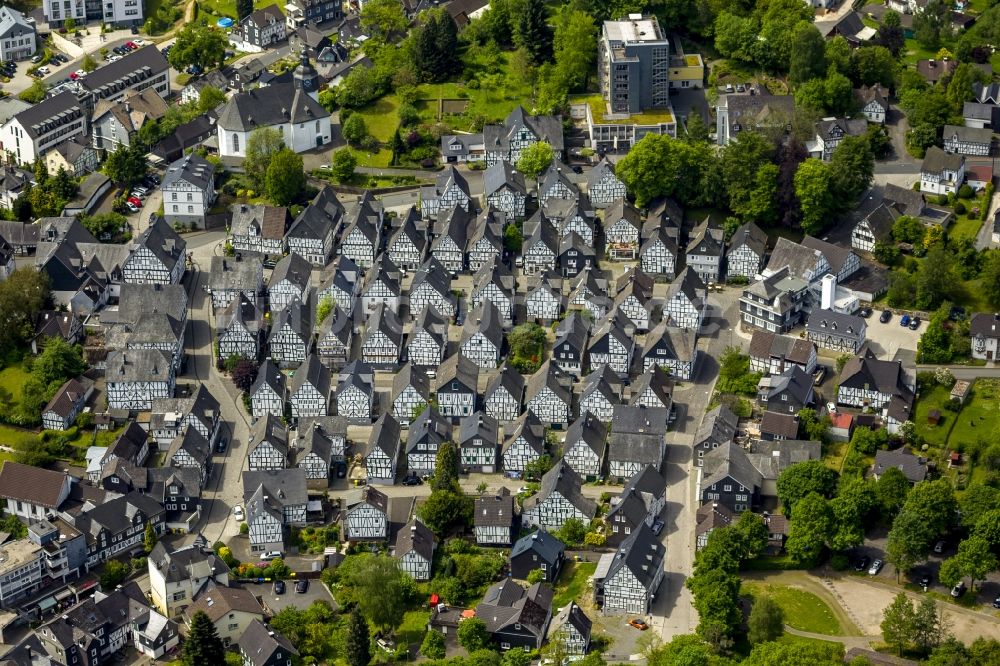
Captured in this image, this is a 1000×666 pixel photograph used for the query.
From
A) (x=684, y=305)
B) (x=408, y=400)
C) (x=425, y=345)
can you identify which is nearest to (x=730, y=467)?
(x=684, y=305)

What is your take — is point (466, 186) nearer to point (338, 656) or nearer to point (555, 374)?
point (555, 374)

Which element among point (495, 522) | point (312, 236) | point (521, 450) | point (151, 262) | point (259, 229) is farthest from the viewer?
point (259, 229)

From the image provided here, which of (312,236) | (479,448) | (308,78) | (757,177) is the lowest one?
(479,448)

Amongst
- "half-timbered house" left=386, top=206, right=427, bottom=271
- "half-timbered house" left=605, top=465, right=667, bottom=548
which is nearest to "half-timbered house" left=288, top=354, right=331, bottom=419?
"half-timbered house" left=386, top=206, right=427, bottom=271

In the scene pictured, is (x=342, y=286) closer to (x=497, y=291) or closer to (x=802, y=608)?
(x=497, y=291)

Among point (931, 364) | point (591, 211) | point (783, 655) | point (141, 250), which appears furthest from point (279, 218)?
point (783, 655)
